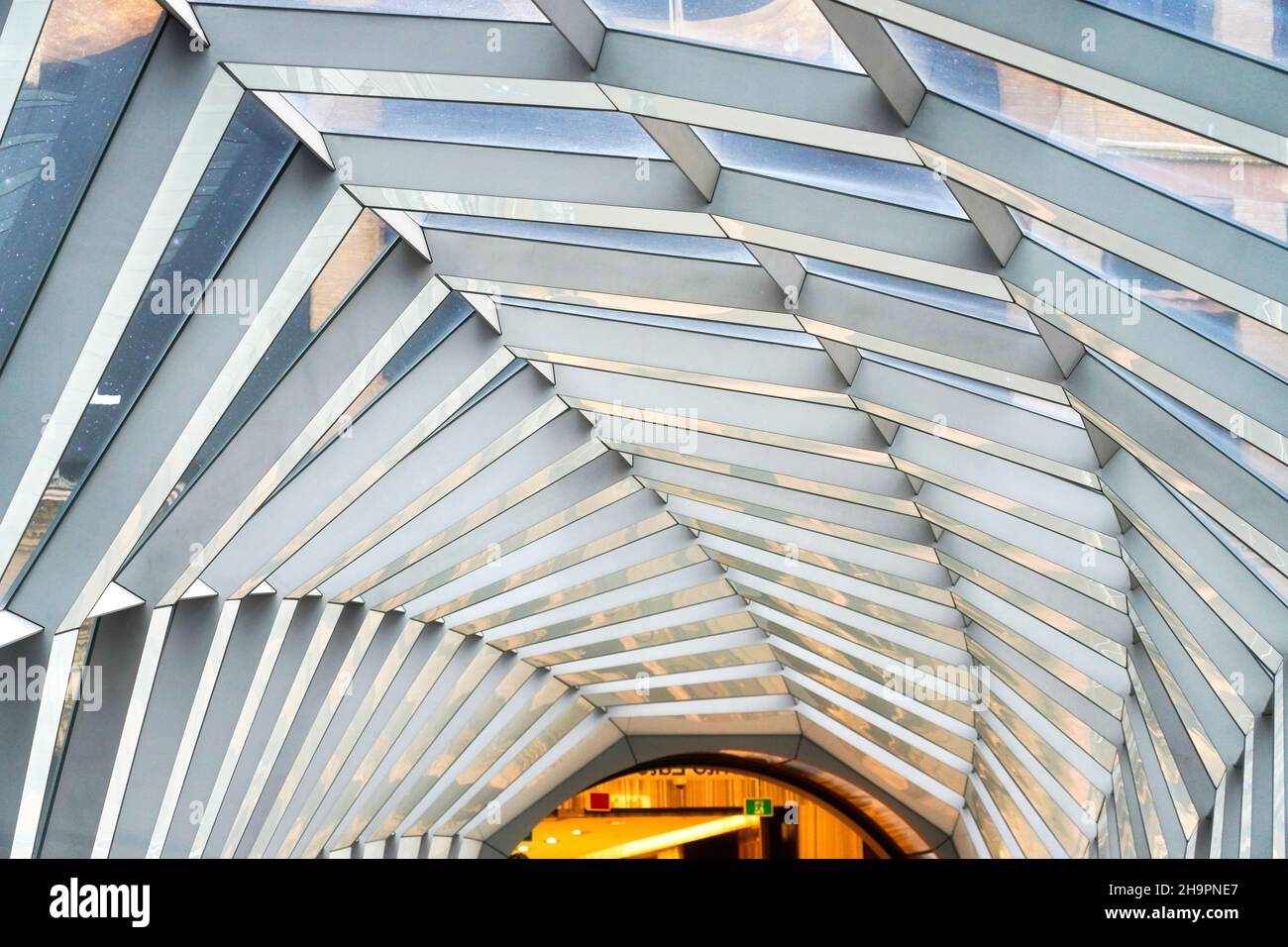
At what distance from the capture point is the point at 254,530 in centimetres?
1114

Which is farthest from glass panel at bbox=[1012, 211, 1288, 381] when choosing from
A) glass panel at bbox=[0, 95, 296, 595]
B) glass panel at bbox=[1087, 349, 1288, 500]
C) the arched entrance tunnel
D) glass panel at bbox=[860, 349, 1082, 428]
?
the arched entrance tunnel

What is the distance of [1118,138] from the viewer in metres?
5.75

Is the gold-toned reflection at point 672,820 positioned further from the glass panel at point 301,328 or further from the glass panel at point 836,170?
the glass panel at point 836,170

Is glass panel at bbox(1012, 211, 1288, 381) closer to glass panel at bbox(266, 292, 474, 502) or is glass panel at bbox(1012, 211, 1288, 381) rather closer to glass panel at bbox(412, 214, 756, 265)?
glass panel at bbox(412, 214, 756, 265)

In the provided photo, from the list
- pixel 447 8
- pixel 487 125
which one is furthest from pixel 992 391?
pixel 447 8

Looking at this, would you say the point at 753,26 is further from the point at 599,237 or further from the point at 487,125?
the point at 599,237

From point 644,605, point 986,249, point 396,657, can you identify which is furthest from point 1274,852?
point 644,605

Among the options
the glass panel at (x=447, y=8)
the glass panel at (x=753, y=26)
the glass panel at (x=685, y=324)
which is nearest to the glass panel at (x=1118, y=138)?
the glass panel at (x=753, y=26)

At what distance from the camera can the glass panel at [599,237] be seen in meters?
9.53

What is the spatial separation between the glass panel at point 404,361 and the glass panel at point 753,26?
456 centimetres

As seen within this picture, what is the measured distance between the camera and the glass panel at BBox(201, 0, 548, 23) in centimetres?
659

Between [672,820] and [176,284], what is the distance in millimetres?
38536

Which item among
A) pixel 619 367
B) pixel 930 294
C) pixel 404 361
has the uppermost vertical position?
pixel 619 367
